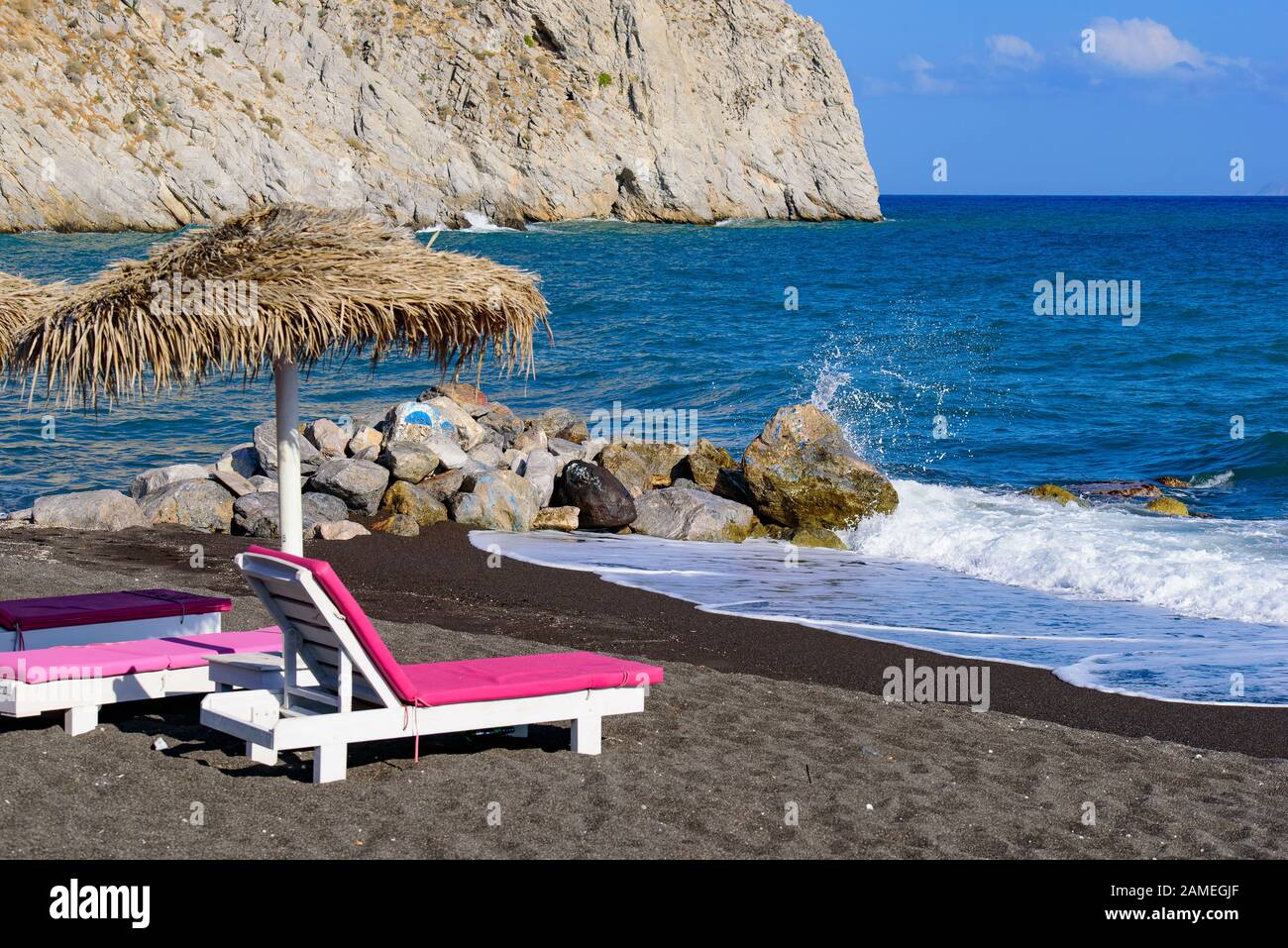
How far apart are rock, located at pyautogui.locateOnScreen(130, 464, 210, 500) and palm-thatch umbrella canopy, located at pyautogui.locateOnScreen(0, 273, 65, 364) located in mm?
5906

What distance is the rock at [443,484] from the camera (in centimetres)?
1329

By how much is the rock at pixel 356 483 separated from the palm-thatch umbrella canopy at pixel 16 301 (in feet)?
16.9

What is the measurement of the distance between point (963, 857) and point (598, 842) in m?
1.34

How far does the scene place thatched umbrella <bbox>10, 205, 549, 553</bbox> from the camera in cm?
604

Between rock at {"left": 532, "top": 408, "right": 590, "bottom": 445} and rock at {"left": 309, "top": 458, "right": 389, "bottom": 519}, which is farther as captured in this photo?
rock at {"left": 532, "top": 408, "right": 590, "bottom": 445}

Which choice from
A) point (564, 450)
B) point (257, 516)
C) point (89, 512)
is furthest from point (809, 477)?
point (89, 512)

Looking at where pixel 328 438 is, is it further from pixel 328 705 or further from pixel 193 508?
pixel 328 705

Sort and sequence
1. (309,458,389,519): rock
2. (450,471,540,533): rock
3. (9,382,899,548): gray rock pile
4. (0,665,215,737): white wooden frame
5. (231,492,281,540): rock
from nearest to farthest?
(0,665,215,737): white wooden frame → (231,492,281,540): rock → (9,382,899,548): gray rock pile → (309,458,389,519): rock → (450,471,540,533): rock

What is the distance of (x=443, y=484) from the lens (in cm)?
1340

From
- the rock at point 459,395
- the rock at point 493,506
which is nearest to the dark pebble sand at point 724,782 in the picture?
the rock at point 493,506

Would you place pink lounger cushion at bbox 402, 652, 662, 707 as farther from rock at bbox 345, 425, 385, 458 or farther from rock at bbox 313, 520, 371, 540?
rock at bbox 345, 425, 385, 458

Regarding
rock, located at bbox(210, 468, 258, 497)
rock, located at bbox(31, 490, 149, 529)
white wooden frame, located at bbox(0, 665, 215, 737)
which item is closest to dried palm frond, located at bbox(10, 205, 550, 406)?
white wooden frame, located at bbox(0, 665, 215, 737)

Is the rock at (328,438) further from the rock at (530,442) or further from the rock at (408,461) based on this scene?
the rock at (530,442)

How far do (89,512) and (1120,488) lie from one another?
12.0 meters
